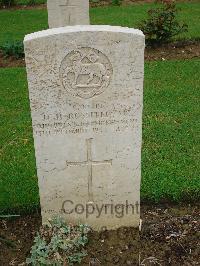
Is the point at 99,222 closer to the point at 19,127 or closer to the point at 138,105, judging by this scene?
the point at 138,105

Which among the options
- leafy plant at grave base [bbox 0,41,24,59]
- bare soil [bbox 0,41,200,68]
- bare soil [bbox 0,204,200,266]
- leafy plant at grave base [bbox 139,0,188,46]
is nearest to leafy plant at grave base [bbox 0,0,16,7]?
bare soil [bbox 0,41,200,68]

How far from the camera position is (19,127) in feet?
21.7

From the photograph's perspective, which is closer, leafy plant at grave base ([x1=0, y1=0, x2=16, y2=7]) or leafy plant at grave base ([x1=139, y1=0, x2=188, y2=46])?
leafy plant at grave base ([x1=139, y1=0, x2=188, y2=46])

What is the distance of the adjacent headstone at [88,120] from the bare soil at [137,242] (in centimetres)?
18

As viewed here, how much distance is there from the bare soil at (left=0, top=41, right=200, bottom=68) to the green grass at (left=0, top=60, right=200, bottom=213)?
0.44 metres

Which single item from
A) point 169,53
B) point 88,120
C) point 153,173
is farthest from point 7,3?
point 88,120

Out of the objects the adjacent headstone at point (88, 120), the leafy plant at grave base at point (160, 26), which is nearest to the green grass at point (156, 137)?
the adjacent headstone at point (88, 120)

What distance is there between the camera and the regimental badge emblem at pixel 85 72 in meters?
3.51

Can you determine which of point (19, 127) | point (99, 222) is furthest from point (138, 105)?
point (19, 127)

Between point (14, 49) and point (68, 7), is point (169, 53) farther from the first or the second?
point (14, 49)

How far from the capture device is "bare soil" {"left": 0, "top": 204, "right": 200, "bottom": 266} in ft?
12.9

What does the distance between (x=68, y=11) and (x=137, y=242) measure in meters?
5.32

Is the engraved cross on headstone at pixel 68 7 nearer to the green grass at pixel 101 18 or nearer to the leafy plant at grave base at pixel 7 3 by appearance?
the green grass at pixel 101 18

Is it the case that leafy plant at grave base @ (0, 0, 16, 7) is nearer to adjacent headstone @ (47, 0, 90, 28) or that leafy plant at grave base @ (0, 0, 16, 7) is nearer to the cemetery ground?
the cemetery ground
